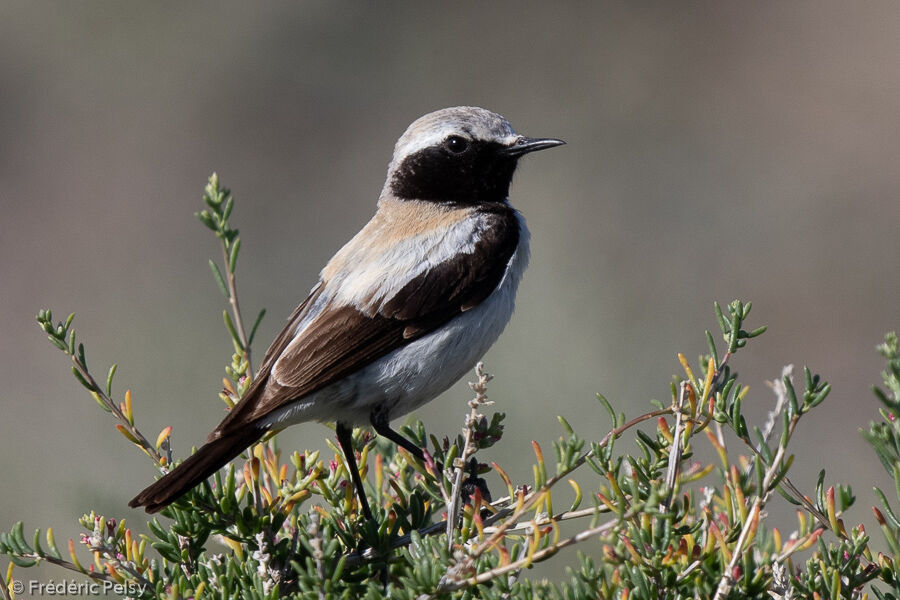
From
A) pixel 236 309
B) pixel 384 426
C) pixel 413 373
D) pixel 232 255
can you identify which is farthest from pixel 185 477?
pixel 413 373

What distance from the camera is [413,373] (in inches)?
145

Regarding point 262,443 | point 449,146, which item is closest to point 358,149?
point 449,146

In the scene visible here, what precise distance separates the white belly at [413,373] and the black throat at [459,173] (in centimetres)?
76

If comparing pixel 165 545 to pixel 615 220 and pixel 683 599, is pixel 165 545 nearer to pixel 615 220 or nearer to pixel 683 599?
pixel 683 599

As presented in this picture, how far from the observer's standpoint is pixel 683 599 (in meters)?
2.28

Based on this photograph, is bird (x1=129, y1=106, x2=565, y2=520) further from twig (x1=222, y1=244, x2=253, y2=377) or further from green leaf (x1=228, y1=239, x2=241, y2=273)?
green leaf (x1=228, y1=239, x2=241, y2=273)

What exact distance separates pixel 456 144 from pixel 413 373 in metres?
1.19

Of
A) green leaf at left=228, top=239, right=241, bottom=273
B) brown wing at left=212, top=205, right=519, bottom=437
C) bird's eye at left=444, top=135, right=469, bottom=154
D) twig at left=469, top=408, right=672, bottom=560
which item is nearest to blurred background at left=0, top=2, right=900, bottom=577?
brown wing at left=212, top=205, right=519, bottom=437

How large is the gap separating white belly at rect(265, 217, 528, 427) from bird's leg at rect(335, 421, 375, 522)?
0.13 feet

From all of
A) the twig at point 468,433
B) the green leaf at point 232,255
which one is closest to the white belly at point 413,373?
the green leaf at point 232,255

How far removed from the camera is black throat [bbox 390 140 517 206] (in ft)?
14.4

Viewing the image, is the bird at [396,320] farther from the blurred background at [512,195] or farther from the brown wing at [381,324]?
the blurred background at [512,195]

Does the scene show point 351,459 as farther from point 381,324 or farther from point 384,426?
point 381,324

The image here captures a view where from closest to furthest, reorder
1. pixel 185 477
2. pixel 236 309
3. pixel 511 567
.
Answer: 1. pixel 511 567
2. pixel 185 477
3. pixel 236 309
